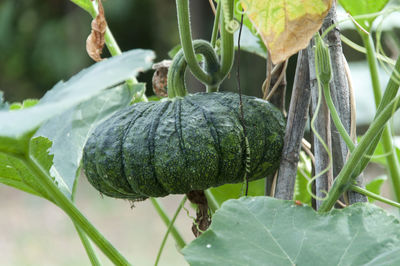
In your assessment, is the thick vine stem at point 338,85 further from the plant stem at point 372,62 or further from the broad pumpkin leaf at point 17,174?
the broad pumpkin leaf at point 17,174

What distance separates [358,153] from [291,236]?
0.11 meters

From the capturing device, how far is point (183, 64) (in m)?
0.75

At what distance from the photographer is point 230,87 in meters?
6.02

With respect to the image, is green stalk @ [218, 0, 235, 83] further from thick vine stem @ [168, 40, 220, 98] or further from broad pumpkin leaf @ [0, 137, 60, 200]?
broad pumpkin leaf @ [0, 137, 60, 200]

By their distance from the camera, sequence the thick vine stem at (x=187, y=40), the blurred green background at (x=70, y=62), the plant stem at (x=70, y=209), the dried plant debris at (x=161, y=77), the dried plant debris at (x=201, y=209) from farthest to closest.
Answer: the blurred green background at (x=70, y=62)
the dried plant debris at (x=161, y=77)
the dried plant debris at (x=201, y=209)
the thick vine stem at (x=187, y=40)
the plant stem at (x=70, y=209)

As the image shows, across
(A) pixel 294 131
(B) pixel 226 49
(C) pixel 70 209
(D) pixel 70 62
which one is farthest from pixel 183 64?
(D) pixel 70 62

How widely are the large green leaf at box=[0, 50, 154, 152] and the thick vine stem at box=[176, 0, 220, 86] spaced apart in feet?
0.62

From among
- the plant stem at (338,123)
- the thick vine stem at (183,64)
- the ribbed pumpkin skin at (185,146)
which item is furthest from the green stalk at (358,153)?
the thick vine stem at (183,64)

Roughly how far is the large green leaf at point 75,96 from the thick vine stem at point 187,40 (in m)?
0.19

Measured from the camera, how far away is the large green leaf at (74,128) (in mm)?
827

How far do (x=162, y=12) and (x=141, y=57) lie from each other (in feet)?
20.7

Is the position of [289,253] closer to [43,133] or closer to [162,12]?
[43,133]

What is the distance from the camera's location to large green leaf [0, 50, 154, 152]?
392mm

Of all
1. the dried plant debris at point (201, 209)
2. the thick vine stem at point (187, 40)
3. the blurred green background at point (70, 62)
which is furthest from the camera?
the blurred green background at point (70, 62)
